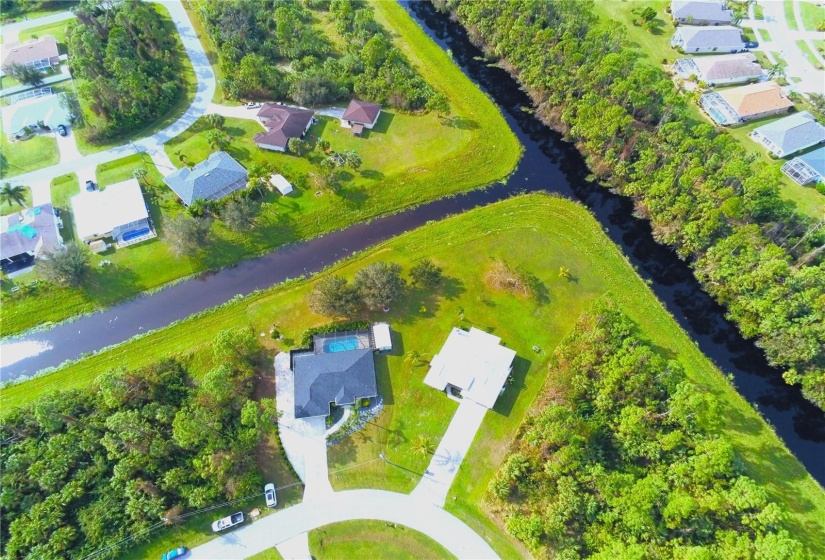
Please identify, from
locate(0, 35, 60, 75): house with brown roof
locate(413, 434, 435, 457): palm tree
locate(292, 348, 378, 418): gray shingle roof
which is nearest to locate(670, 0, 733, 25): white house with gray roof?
locate(292, 348, 378, 418): gray shingle roof

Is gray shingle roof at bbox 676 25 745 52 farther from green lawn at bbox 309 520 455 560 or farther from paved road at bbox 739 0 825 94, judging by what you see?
green lawn at bbox 309 520 455 560

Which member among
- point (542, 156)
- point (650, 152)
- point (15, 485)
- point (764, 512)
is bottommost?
→ point (15, 485)

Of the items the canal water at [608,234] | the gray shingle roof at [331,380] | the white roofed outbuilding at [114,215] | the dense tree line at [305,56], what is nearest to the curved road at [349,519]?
the gray shingle roof at [331,380]

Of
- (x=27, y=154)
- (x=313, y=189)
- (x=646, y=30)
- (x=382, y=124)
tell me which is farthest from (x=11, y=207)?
(x=646, y=30)

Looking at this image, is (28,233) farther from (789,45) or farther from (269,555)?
(789,45)

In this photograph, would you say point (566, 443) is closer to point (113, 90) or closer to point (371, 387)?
point (371, 387)

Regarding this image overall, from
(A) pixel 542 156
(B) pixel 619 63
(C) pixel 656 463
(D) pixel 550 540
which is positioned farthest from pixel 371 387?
(B) pixel 619 63
